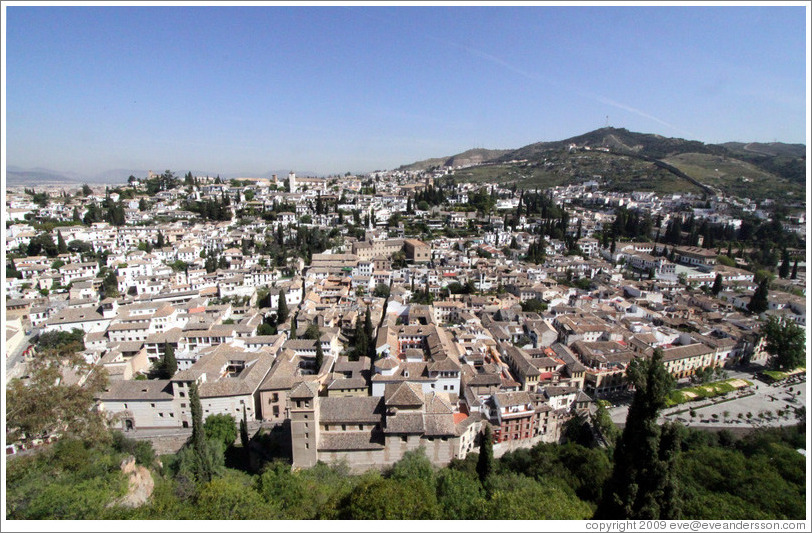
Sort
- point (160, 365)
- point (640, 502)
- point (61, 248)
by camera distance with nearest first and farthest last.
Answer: point (640, 502) → point (160, 365) → point (61, 248)

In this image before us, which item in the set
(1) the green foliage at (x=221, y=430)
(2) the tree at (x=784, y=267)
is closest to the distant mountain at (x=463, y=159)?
(2) the tree at (x=784, y=267)

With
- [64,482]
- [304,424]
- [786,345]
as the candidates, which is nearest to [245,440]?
[304,424]

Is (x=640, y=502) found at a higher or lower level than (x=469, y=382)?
higher

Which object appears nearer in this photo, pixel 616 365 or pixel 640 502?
pixel 640 502

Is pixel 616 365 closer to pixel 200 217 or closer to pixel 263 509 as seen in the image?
pixel 263 509

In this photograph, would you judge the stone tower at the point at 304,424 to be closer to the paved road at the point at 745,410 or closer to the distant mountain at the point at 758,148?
the paved road at the point at 745,410

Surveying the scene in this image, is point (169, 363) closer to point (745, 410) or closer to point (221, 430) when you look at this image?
point (221, 430)

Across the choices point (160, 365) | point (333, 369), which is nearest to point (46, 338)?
point (160, 365)

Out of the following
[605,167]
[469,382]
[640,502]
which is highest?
[605,167]
